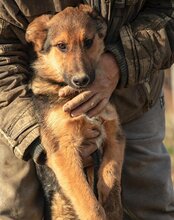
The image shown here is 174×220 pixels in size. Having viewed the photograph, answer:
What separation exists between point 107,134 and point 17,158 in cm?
68

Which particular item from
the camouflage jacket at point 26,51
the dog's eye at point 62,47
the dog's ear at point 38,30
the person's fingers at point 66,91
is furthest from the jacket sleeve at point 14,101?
the dog's eye at point 62,47

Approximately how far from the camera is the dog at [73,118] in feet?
16.3

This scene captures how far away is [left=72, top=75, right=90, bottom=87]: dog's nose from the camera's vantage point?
15.9 ft

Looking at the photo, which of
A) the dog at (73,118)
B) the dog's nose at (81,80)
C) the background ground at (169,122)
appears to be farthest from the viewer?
the background ground at (169,122)

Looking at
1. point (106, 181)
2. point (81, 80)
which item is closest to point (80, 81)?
point (81, 80)

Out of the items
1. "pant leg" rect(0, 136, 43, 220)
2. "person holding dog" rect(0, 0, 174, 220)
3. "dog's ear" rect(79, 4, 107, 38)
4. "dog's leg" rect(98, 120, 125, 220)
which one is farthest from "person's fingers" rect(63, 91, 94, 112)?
"pant leg" rect(0, 136, 43, 220)

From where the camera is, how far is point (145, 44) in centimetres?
522

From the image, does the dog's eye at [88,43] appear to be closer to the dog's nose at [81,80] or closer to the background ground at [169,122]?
the dog's nose at [81,80]

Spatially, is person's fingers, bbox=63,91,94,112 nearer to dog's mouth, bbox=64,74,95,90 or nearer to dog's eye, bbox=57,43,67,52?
dog's mouth, bbox=64,74,95,90

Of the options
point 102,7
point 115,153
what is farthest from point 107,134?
point 102,7

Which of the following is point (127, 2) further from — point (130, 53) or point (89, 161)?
point (89, 161)

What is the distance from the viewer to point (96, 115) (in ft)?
16.8

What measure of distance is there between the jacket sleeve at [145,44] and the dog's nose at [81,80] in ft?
1.37

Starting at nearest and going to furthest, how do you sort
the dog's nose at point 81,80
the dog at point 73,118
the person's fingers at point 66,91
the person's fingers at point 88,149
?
the dog's nose at point 81,80 < the dog at point 73,118 < the person's fingers at point 66,91 < the person's fingers at point 88,149
